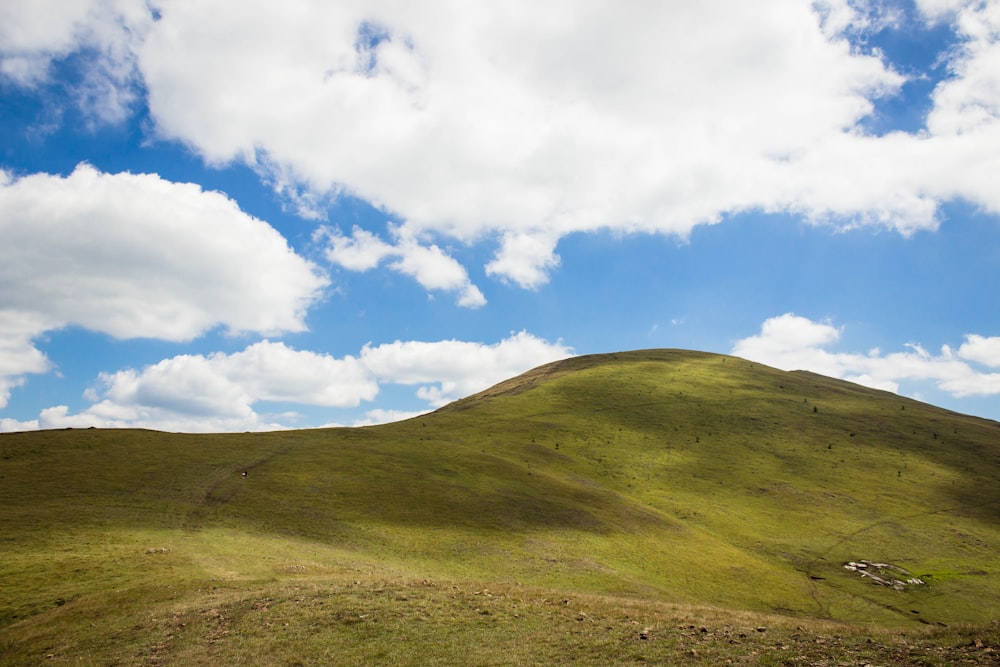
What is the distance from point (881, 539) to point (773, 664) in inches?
2390

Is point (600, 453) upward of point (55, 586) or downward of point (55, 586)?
upward

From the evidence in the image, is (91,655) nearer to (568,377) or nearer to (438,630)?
(438,630)

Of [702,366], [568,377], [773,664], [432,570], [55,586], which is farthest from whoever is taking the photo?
[702,366]

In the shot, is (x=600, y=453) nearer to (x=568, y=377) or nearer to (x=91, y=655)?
(x=568, y=377)

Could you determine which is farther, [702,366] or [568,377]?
[702,366]

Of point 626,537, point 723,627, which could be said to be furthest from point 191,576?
point 626,537

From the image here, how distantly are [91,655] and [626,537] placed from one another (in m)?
45.8

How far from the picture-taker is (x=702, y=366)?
550 ft

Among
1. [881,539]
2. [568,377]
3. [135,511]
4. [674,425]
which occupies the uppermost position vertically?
[568,377]

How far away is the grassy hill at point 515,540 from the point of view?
80.9 feet

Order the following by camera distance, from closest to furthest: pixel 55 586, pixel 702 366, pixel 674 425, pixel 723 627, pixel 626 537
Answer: pixel 723 627 → pixel 55 586 → pixel 626 537 → pixel 674 425 → pixel 702 366

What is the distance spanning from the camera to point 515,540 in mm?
52125

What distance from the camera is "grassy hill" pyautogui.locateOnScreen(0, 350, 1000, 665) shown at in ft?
80.9

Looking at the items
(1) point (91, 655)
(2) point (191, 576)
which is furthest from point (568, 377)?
(1) point (91, 655)
